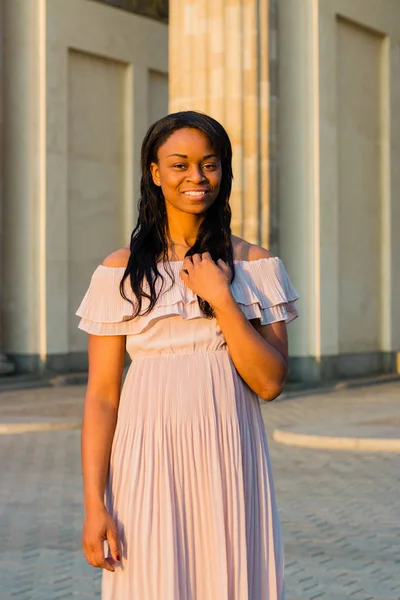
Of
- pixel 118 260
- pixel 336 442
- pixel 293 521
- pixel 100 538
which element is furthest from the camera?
pixel 336 442

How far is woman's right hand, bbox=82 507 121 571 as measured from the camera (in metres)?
3.02

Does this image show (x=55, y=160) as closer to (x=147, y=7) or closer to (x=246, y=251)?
(x=147, y=7)

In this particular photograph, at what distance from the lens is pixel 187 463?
10.1ft

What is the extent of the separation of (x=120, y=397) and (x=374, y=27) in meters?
21.2

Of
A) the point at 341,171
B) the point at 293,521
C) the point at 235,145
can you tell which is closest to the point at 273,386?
the point at 293,521

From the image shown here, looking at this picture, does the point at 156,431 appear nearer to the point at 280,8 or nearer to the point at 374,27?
the point at 280,8

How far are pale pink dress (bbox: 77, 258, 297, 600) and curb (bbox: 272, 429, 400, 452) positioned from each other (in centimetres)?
944

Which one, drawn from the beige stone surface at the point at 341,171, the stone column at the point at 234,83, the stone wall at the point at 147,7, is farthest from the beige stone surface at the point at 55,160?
the beige stone surface at the point at 341,171

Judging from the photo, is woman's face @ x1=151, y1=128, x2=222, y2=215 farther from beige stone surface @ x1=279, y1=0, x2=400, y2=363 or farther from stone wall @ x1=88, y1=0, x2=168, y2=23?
stone wall @ x1=88, y1=0, x2=168, y2=23

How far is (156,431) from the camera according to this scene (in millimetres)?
3096

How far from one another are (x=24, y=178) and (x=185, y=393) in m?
21.3

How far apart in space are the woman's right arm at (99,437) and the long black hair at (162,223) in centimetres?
14

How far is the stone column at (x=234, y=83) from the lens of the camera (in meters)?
19.3

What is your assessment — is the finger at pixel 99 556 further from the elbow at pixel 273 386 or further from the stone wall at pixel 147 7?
the stone wall at pixel 147 7
